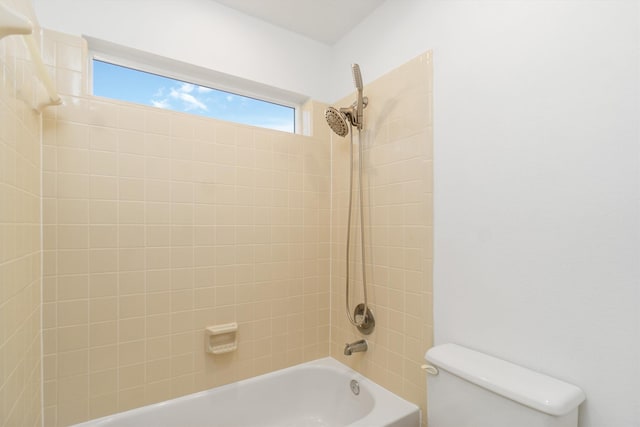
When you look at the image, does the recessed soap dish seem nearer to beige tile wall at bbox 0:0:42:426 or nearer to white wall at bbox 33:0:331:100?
beige tile wall at bbox 0:0:42:426

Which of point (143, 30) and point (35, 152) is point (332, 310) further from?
point (143, 30)

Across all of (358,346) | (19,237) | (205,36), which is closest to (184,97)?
(205,36)

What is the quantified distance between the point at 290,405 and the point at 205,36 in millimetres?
2057

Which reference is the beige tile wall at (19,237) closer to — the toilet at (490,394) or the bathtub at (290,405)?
the bathtub at (290,405)

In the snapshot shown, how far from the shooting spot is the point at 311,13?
176cm

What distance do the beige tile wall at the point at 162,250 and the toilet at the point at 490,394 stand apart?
0.92 metres

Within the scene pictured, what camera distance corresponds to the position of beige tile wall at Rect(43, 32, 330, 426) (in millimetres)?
1316

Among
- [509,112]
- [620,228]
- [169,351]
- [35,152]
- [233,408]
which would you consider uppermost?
[509,112]

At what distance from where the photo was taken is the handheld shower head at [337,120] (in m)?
1.67

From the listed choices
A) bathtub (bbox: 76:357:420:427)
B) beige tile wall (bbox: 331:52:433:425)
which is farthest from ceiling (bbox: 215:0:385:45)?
bathtub (bbox: 76:357:420:427)

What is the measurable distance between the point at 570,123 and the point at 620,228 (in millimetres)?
344

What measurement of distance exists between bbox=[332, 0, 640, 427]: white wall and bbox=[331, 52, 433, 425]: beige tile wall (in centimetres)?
7

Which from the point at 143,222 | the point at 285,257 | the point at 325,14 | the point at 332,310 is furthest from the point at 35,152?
the point at 332,310

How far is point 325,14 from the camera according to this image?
1.77 meters
